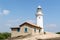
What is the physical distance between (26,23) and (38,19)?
5.85 meters

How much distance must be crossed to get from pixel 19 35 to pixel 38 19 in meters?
7.80

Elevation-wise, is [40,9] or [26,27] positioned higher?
[40,9]

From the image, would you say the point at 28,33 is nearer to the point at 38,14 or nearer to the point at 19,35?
the point at 19,35

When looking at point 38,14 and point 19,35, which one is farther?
point 38,14

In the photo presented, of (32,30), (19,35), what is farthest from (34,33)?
(19,35)

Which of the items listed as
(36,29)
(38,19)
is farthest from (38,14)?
(36,29)

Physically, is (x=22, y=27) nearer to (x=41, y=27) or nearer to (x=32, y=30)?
(x=32, y=30)

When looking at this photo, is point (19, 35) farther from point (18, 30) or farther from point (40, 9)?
point (40, 9)

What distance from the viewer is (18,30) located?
128ft

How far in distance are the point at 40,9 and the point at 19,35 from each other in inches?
420

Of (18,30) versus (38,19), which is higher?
(38,19)

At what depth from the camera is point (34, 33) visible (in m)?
37.9

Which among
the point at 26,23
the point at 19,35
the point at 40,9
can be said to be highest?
the point at 40,9

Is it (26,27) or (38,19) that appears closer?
(26,27)
